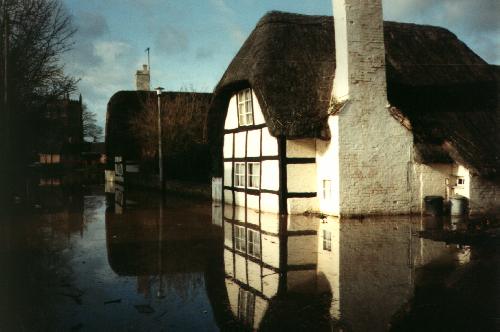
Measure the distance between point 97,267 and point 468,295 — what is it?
622cm

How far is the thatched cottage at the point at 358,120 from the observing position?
47.6 feet

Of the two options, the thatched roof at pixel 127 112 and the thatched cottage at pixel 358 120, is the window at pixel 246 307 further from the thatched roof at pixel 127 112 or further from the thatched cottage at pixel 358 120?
the thatched roof at pixel 127 112

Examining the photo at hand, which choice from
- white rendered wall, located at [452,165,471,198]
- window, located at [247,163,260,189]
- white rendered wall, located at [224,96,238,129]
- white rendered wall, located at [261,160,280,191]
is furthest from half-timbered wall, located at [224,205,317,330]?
white rendered wall, located at [224,96,238,129]

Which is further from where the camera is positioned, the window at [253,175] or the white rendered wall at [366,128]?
the window at [253,175]

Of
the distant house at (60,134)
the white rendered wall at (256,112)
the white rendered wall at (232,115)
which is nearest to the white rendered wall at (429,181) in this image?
the white rendered wall at (256,112)

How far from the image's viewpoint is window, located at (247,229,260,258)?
9.67 m

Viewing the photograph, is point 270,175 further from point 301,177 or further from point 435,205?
point 435,205

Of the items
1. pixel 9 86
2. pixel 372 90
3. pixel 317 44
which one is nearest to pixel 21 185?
pixel 9 86

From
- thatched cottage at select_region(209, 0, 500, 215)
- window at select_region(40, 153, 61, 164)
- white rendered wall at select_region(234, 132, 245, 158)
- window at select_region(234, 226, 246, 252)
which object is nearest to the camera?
window at select_region(234, 226, 246, 252)

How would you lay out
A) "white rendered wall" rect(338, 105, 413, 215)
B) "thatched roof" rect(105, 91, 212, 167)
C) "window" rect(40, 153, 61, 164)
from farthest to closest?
"window" rect(40, 153, 61, 164)
"thatched roof" rect(105, 91, 212, 167)
"white rendered wall" rect(338, 105, 413, 215)

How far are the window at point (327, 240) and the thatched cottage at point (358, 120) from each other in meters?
2.45

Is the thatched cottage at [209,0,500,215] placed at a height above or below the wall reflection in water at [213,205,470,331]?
above

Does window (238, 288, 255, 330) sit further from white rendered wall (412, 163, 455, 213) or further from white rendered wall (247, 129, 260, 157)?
white rendered wall (247, 129, 260, 157)

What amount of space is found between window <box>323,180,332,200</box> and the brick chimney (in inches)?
954
